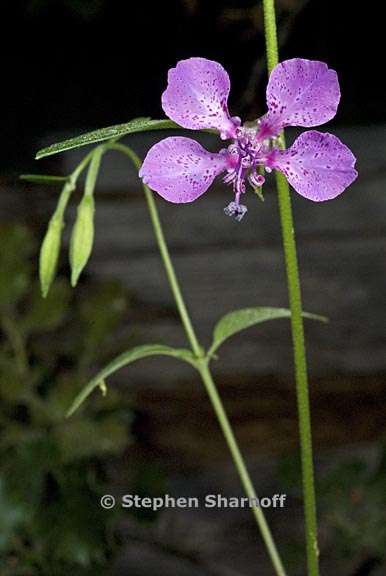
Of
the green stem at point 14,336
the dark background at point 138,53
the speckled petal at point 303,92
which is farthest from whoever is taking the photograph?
the dark background at point 138,53

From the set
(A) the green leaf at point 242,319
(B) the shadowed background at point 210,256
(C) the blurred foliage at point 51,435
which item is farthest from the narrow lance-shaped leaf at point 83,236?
(B) the shadowed background at point 210,256

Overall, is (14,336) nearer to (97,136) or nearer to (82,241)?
(82,241)

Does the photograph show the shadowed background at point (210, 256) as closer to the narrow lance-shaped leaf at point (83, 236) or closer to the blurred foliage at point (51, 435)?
the blurred foliage at point (51, 435)

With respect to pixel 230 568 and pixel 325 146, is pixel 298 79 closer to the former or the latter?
pixel 325 146

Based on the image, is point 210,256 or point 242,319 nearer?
point 242,319

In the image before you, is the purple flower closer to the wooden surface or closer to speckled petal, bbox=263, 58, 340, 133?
speckled petal, bbox=263, 58, 340, 133

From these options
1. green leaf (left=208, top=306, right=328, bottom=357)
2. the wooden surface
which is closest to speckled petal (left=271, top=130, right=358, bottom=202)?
green leaf (left=208, top=306, right=328, bottom=357)

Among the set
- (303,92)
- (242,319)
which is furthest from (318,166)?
(242,319)
